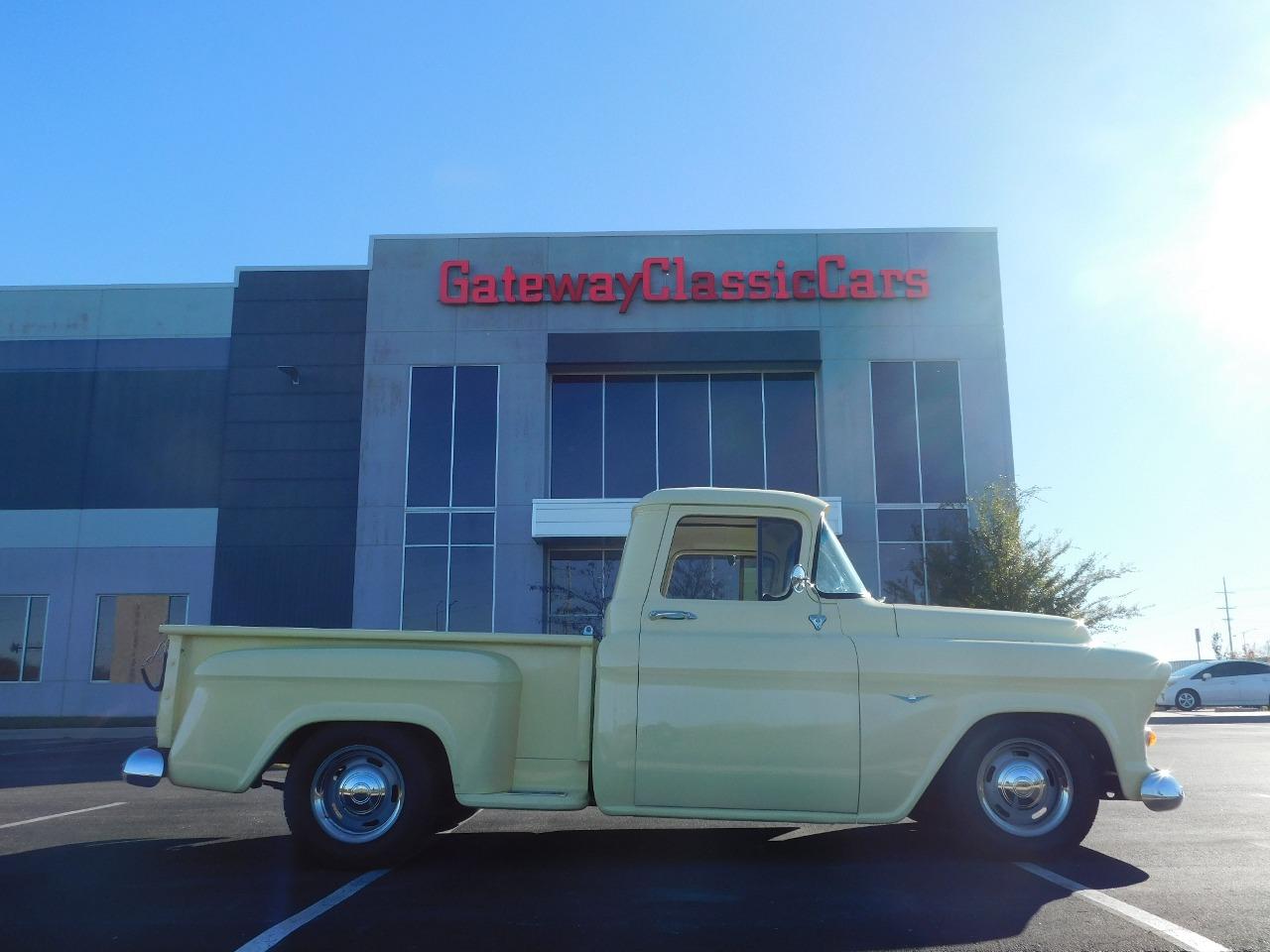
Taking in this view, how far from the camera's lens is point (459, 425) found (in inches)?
966

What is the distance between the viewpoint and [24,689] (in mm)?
24734

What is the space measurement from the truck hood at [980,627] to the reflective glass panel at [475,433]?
19.0 metres

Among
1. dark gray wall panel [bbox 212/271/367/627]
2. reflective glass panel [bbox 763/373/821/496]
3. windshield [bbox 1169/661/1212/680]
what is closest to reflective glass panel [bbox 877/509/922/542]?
reflective glass panel [bbox 763/373/821/496]

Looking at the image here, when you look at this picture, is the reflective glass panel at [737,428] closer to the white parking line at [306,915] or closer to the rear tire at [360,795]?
the rear tire at [360,795]

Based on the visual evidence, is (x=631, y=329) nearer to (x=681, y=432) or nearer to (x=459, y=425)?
(x=681, y=432)

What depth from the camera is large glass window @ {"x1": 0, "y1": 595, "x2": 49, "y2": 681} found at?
81.6 feet

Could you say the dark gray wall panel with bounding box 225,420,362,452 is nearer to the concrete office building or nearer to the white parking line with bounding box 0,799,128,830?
the concrete office building

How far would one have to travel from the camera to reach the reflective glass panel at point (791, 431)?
24844 millimetres

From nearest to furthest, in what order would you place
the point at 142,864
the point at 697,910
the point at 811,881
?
the point at 697,910 < the point at 811,881 < the point at 142,864

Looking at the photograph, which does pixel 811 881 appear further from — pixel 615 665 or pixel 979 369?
pixel 979 369

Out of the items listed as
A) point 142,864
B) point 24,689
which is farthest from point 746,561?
point 24,689

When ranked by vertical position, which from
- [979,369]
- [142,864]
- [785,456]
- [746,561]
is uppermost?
[979,369]

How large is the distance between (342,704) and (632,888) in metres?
1.83

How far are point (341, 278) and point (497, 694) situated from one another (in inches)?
858
